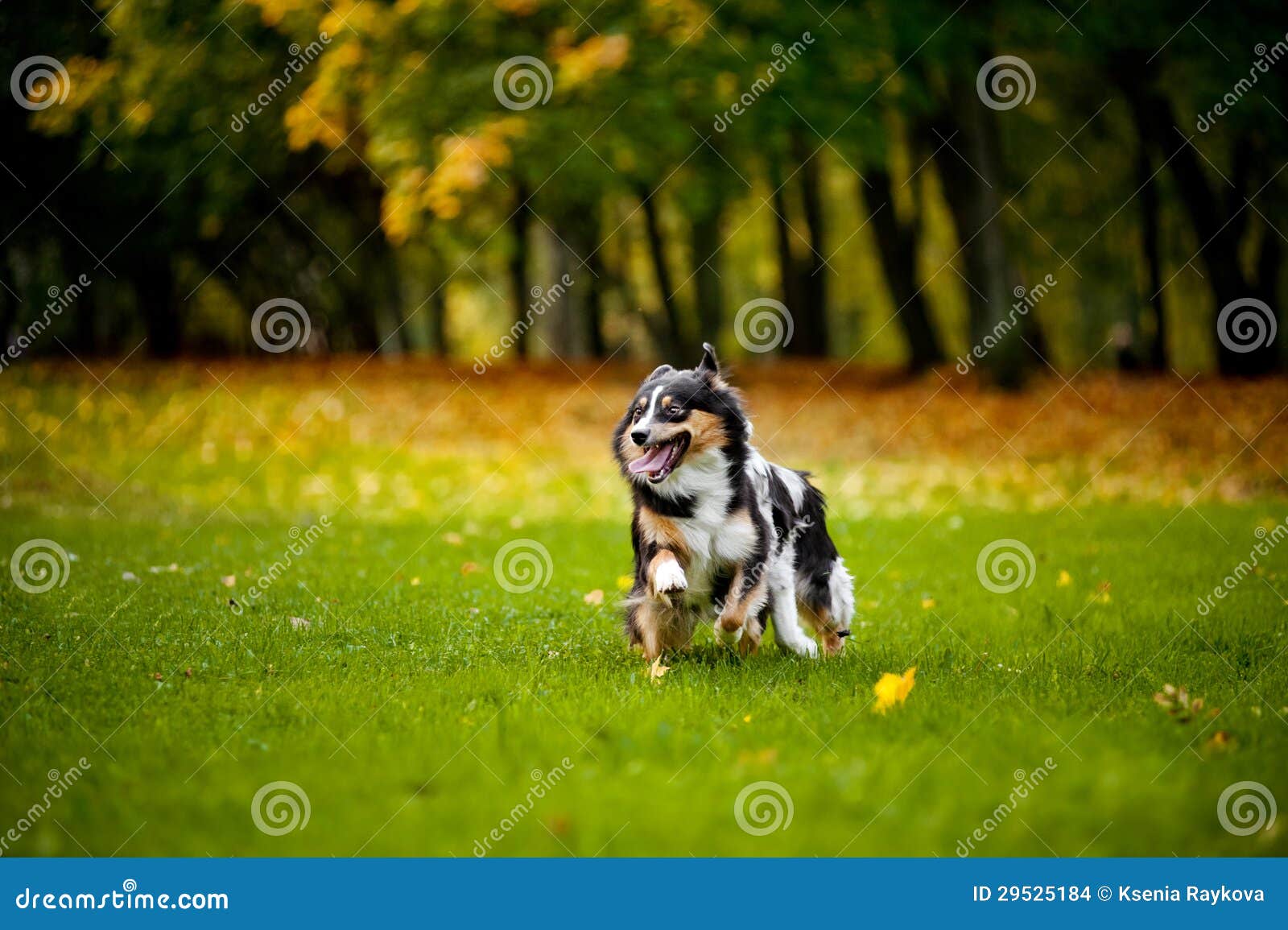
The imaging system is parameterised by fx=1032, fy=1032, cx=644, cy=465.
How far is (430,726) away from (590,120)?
13629 mm

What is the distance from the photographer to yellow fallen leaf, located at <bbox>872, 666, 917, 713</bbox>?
5.04m

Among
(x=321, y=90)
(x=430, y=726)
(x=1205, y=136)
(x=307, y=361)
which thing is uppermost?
(x=1205, y=136)

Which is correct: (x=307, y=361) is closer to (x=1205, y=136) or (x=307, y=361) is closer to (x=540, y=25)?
(x=540, y=25)

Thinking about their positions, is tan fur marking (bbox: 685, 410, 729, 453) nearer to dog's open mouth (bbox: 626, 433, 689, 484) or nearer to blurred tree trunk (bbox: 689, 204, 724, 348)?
dog's open mouth (bbox: 626, 433, 689, 484)

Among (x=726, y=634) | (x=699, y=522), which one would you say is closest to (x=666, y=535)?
(x=699, y=522)

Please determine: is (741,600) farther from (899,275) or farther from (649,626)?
(899,275)

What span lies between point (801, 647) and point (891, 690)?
3.82 ft

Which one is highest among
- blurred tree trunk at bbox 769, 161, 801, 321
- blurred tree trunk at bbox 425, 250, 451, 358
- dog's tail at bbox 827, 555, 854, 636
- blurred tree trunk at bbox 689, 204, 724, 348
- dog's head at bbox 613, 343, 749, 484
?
blurred tree trunk at bbox 769, 161, 801, 321

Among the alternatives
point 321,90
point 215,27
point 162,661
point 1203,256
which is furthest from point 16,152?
point 1203,256

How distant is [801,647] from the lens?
6.19m

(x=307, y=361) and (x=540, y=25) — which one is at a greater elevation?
(x=540, y=25)

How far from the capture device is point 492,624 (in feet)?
23.1

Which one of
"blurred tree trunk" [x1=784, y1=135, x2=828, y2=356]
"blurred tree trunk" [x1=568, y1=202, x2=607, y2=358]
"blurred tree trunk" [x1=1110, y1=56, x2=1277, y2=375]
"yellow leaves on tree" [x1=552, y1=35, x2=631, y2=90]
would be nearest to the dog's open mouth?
"yellow leaves on tree" [x1=552, y1=35, x2=631, y2=90]

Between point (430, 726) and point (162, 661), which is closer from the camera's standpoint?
point (430, 726)
